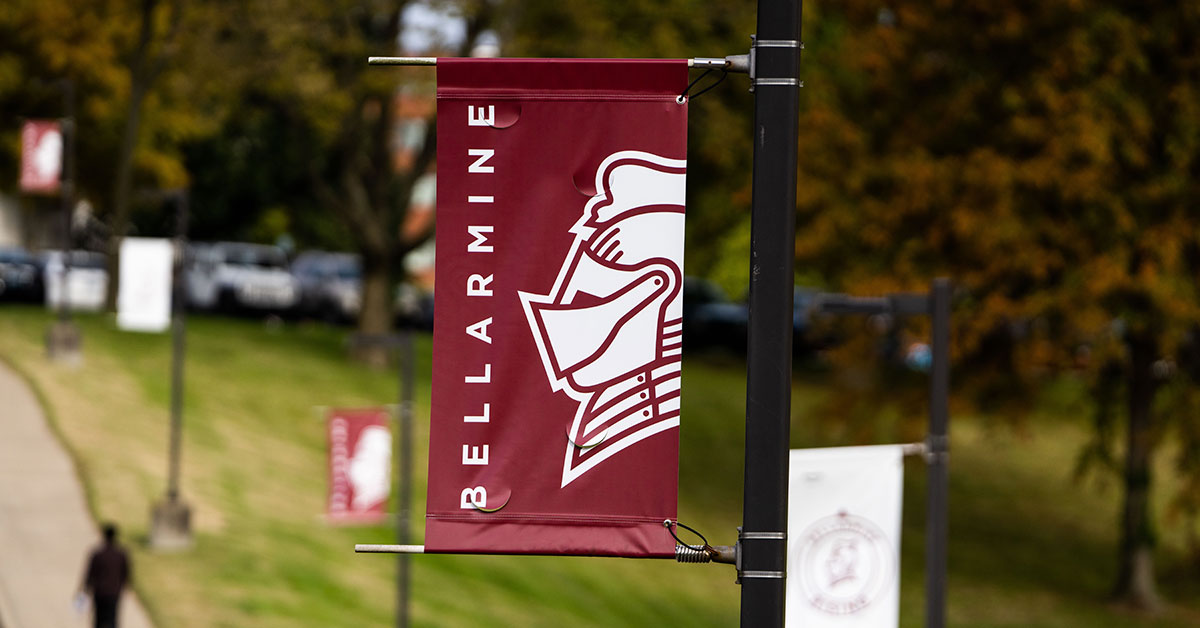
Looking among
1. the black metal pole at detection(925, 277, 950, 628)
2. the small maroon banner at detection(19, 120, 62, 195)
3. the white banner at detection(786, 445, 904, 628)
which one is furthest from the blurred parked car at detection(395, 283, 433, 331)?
the white banner at detection(786, 445, 904, 628)

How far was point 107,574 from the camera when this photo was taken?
16.3 meters

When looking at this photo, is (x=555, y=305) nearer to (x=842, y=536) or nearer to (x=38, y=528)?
(x=842, y=536)

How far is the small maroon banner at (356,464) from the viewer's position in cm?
1964

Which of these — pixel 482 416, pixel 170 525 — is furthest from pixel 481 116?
pixel 170 525

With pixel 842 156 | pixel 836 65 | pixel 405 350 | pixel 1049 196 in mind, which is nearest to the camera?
pixel 405 350

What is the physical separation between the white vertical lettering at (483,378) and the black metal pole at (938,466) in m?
6.33

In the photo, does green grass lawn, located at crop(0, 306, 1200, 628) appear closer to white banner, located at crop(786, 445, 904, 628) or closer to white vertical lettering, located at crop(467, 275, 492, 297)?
white banner, located at crop(786, 445, 904, 628)

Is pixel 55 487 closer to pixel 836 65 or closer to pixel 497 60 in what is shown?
pixel 836 65

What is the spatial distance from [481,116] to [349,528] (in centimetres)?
2184

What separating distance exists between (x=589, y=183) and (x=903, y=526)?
27558 millimetres

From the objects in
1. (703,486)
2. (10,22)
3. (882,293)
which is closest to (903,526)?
(703,486)

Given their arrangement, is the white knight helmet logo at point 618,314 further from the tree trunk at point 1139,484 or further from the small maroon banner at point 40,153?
the small maroon banner at point 40,153

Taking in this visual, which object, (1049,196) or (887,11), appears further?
(887,11)

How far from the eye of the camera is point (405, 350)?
18.3 metres
